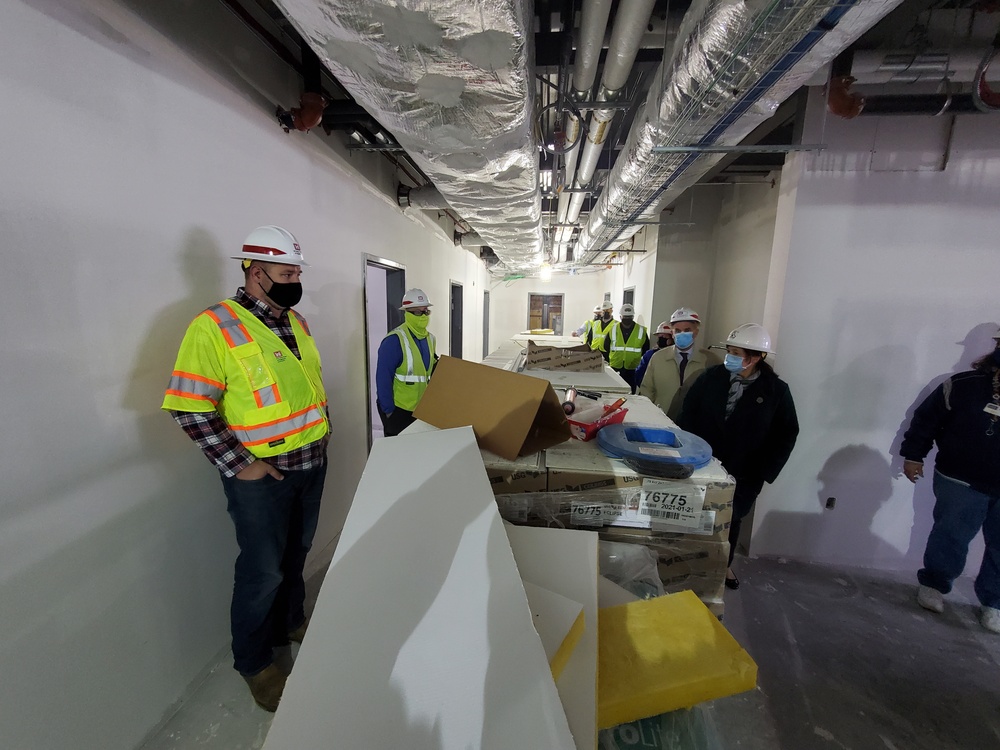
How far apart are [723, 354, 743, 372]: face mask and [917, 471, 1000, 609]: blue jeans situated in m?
1.31

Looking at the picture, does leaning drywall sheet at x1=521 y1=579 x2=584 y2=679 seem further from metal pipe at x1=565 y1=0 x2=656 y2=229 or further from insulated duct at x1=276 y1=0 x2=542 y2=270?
metal pipe at x1=565 y1=0 x2=656 y2=229

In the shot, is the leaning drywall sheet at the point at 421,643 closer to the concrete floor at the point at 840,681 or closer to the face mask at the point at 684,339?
the concrete floor at the point at 840,681

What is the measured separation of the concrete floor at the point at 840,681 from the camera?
140 cm

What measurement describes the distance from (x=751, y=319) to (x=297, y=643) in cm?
361

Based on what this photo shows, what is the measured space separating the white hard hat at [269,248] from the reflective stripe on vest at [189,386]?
435 mm

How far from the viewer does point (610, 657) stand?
2.52ft

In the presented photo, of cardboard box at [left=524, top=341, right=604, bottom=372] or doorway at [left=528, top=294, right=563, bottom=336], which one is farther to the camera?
doorway at [left=528, top=294, right=563, bottom=336]

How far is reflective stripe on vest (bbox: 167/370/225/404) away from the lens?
1162 millimetres

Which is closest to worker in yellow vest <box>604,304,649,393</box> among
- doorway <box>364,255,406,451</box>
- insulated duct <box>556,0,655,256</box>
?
insulated duct <box>556,0,655,256</box>

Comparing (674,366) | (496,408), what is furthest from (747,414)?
(496,408)

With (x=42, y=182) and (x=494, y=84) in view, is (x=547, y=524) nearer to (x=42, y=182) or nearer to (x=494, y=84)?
(x=494, y=84)

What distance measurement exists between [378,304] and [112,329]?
359 cm

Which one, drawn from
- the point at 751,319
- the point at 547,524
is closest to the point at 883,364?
the point at 751,319

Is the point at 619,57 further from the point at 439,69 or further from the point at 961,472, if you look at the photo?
the point at 961,472
